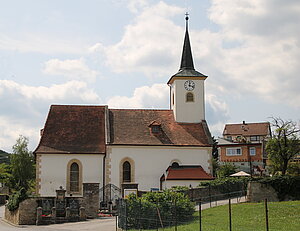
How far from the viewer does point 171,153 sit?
4191cm

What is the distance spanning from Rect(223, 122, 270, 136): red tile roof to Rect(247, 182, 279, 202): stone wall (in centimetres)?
6834

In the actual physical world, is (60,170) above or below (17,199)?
above

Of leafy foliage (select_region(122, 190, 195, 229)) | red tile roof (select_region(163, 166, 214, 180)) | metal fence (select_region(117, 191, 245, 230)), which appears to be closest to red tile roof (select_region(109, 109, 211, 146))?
red tile roof (select_region(163, 166, 214, 180))

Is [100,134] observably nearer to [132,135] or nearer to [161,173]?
[132,135]

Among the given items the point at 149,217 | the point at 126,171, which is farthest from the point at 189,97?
the point at 149,217

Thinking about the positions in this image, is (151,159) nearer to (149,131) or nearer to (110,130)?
(149,131)

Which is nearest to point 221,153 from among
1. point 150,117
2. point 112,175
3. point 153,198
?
point 150,117

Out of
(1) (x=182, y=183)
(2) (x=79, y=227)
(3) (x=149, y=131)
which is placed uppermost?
(3) (x=149, y=131)

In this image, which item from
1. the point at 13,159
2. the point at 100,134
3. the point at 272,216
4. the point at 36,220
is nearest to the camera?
the point at 272,216

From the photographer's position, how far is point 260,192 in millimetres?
31906

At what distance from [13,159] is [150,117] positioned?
34.3 metres

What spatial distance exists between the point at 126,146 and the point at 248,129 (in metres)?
64.6

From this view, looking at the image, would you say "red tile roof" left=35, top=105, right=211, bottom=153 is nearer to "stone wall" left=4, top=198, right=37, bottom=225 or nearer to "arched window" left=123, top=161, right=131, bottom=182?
"arched window" left=123, top=161, right=131, bottom=182

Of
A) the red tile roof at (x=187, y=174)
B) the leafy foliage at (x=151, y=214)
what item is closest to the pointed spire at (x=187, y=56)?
the red tile roof at (x=187, y=174)
